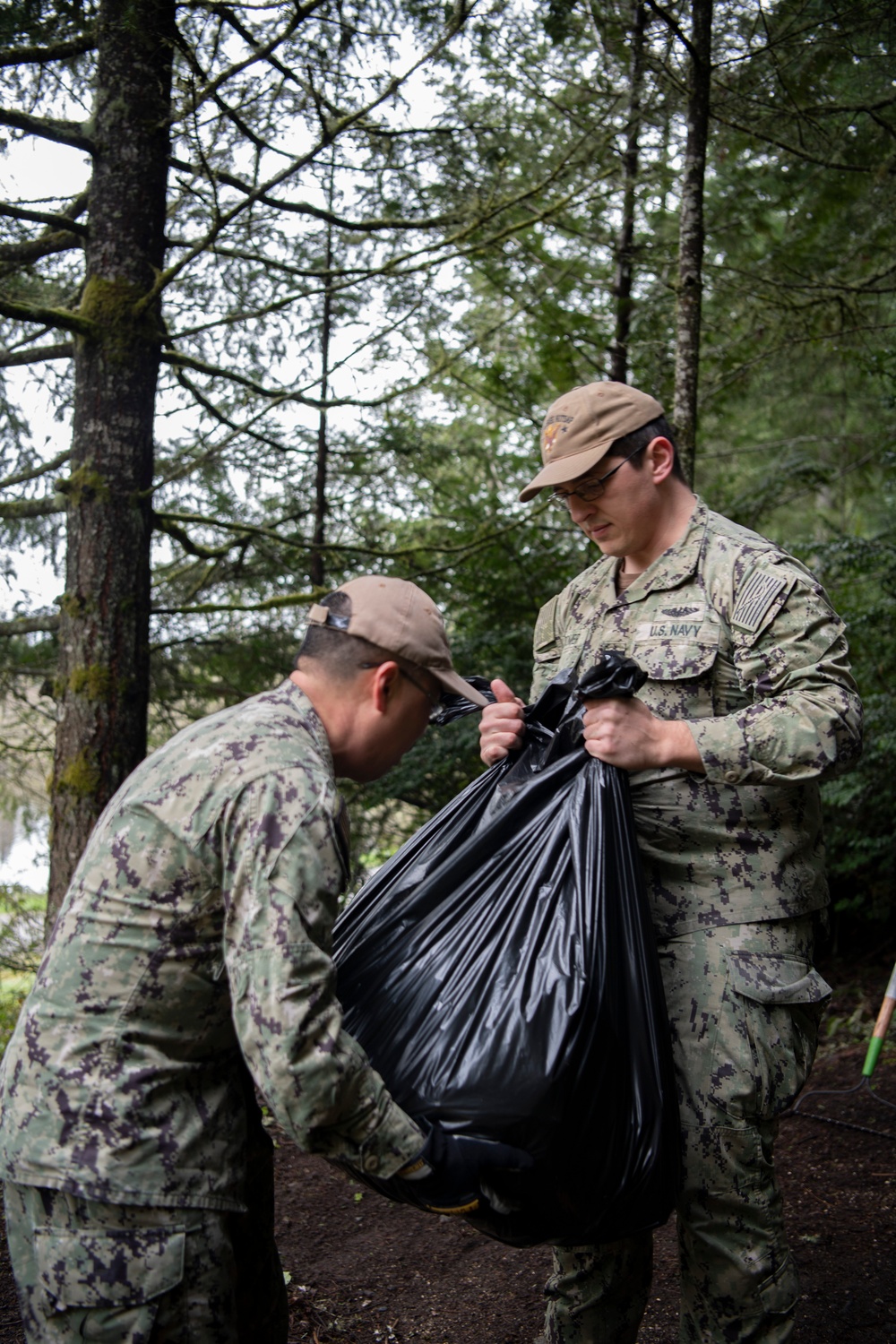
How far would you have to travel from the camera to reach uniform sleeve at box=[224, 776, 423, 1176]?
4.32ft

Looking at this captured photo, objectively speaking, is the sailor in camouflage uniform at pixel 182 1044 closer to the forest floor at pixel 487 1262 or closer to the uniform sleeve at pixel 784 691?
the uniform sleeve at pixel 784 691

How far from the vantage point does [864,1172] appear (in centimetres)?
350

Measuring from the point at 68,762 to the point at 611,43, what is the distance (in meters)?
4.16

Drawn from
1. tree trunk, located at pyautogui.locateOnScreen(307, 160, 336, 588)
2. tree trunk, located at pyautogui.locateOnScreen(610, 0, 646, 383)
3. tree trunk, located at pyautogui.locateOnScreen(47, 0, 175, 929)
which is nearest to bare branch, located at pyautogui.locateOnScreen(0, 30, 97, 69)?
tree trunk, located at pyautogui.locateOnScreen(47, 0, 175, 929)

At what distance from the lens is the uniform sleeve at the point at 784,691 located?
183cm

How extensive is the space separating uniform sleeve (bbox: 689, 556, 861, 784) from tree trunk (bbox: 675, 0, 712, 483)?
199 cm

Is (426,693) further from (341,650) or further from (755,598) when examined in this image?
(755,598)

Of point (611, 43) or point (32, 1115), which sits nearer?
point (32, 1115)

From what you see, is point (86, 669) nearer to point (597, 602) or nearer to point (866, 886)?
point (597, 602)

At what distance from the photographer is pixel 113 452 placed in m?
3.94

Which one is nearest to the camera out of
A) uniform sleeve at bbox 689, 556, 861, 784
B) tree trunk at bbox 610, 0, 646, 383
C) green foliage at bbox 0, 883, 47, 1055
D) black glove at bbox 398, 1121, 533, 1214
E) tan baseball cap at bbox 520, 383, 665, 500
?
black glove at bbox 398, 1121, 533, 1214

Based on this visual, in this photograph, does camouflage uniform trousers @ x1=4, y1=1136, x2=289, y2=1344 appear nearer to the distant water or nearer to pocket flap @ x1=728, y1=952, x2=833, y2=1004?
pocket flap @ x1=728, y1=952, x2=833, y2=1004

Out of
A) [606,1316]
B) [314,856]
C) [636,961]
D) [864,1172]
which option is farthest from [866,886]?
[314,856]

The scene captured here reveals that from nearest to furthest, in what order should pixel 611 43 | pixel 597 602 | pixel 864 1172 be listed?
pixel 597 602, pixel 864 1172, pixel 611 43
